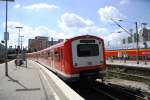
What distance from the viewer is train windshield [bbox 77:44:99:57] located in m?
17.4

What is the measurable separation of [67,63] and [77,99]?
8.17 m

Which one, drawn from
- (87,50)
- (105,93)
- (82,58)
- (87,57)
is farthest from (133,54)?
(105,93)

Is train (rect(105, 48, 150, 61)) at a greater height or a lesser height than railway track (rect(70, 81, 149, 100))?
greater

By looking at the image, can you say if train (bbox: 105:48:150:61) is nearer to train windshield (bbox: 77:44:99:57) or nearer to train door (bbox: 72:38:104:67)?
train door (bbox: 72:38:104:67)

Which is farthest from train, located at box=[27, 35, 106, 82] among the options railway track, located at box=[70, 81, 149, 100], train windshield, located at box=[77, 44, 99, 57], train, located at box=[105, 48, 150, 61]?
train, located at box=[105, 48, 150, 61]

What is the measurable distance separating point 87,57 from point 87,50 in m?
0.50

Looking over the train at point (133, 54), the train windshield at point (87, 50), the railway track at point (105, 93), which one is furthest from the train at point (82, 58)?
the train at point (133, 54)

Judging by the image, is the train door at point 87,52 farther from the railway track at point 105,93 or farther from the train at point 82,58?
the railway track at point 105,93

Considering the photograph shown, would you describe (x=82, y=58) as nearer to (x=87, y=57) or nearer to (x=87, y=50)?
(x=87, y=57)

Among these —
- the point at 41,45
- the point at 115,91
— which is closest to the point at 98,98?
the point at 115,91

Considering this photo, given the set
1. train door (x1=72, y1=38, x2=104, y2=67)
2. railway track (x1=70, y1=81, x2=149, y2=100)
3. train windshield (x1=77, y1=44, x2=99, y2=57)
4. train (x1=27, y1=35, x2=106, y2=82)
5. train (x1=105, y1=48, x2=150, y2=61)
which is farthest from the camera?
train (x1=105, y1=48, x2=150, y2=61)

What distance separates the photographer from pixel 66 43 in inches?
680

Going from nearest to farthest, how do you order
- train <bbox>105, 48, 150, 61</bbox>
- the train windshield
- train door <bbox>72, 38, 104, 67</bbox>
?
1. train door <bbox>72, 38, 104, 67</bbox>
2. the train windshield
3. train <bbox>105, 48, 150, 61</bbox>

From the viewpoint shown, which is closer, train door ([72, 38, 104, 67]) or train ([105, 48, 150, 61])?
train door ([72, 38, 104, 67])
